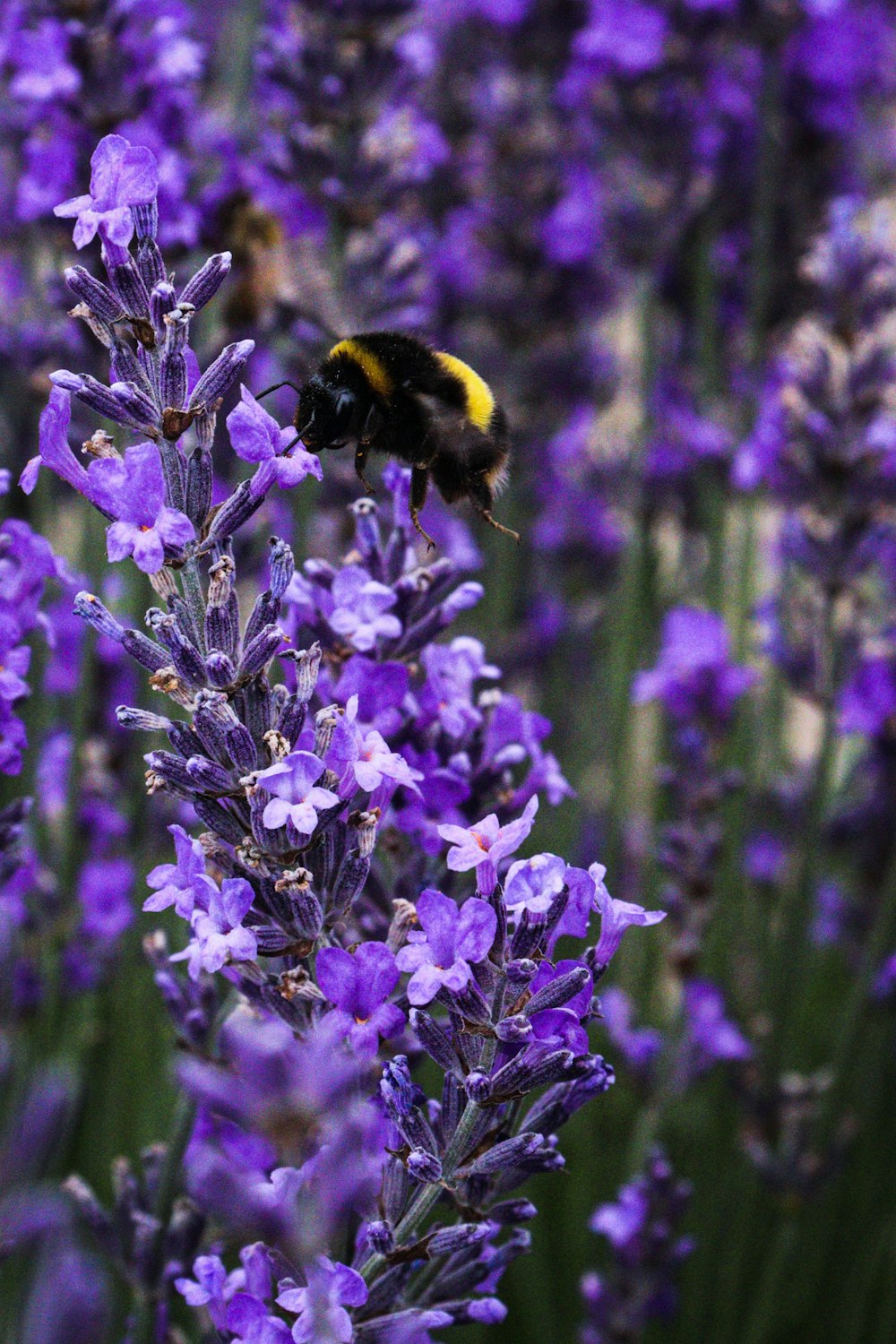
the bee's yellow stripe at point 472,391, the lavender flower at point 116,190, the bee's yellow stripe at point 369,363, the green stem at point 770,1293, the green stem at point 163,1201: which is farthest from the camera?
the green stem at point 770,1293

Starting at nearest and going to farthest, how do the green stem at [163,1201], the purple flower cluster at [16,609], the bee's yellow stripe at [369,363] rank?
1. the purple flower cluster at [16,609]
2. the green stem at [163,1201]
3. the bee's yellow stripe at [369,363]

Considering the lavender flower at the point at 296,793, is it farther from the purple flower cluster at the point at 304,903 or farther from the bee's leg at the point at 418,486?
the bee's leg at the point at 418,486

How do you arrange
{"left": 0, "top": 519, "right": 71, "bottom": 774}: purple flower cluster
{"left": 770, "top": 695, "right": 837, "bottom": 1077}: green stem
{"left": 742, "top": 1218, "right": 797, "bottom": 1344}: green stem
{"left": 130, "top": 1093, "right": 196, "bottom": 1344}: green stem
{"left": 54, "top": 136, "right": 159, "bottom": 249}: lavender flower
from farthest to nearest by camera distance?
1. {"left": 770, "top": 695, "right": 837, "bottom": 1077}: green stem
2. {"left": 742, "top": 1218, "right": 797, "bottom": 1344}: green stem
3. {"left": 130, "top": 1093, "right": 196, "bottom": 1344}: green stem
4. {"left": 0, "top": 519, "right": 71, "bottom": 774}: purple flower cluster
5. {"left": 54, "top": 136, "right": 159, "bottom": 249}: lavender flower

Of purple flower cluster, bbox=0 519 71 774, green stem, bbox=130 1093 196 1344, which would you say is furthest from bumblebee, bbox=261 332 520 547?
green stem, bbox=130 1093 196 1344

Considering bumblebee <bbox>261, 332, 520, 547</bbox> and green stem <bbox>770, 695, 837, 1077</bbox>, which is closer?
bumblebee <bbox>261, 332, 520, 547</bbox>

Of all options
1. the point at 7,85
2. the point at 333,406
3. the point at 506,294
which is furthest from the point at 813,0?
the point at 333,406

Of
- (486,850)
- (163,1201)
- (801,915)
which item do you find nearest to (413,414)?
(486,850)

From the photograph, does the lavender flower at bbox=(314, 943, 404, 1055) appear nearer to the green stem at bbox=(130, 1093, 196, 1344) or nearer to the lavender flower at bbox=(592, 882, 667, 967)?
the lavender flower at bbox=(592, 882, 667, 967)

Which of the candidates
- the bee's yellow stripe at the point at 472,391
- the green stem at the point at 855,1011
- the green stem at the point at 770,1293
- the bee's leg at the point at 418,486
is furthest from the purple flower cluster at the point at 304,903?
the green stem at the point at 855,1011

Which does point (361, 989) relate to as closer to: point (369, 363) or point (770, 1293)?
point (369, 363)
